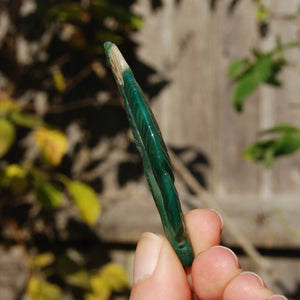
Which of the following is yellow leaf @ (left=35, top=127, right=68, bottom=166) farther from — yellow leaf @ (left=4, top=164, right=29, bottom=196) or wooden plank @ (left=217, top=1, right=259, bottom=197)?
wooden plank @ (left=217, top=1, right=259, bottom=197)

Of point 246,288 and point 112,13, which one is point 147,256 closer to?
point 246,288

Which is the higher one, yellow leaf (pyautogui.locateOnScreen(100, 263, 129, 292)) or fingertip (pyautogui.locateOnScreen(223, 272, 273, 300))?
fingertip (pyautogui.locateOnScreen(223, 272, 273, 300))

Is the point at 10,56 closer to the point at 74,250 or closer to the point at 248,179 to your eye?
the point at 74,250

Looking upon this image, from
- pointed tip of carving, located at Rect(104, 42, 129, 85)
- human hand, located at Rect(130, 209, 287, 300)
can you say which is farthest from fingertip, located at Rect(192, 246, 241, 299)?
pointed tip of carving, located at Rect(104, 42, 129, 85)

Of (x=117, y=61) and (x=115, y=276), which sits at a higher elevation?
(x=117, y=61)

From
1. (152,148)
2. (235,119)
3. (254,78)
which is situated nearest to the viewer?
(152,148)

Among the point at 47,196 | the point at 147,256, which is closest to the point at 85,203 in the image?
the point at 47,196
